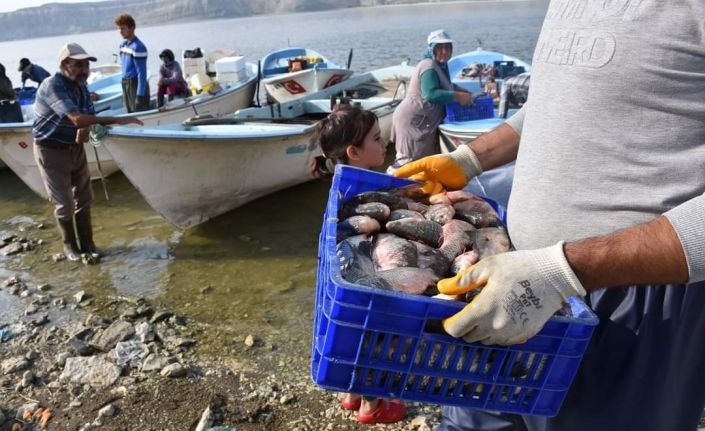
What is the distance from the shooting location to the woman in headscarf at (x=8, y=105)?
8.85 metres

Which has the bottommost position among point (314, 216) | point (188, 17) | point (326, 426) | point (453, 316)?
point (188, 17)

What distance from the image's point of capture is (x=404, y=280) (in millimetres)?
1792

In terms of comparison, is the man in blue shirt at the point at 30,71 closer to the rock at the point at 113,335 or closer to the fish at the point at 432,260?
the rock at the point at 113,335

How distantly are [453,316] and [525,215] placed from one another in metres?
0.71

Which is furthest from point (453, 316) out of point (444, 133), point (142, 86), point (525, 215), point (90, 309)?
point (142, 86)

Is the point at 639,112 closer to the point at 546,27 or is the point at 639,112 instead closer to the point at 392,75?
the point at 546,27

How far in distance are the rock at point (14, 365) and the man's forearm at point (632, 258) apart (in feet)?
14.2

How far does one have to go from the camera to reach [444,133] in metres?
6.55

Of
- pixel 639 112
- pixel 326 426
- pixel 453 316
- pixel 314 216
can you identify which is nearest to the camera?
pixel 453 316

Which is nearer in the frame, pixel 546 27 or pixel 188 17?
pixel 546 27

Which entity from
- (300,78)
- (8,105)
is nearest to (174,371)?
(8,105)

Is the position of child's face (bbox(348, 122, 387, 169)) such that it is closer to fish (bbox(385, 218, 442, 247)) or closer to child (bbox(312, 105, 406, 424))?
child (bbox(312, 105, 406, 424))

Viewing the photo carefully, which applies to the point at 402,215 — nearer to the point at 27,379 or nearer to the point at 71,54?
the point at 27,379

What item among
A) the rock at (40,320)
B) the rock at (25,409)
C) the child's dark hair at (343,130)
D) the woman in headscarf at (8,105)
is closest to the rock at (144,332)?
the rock at (25,409)
